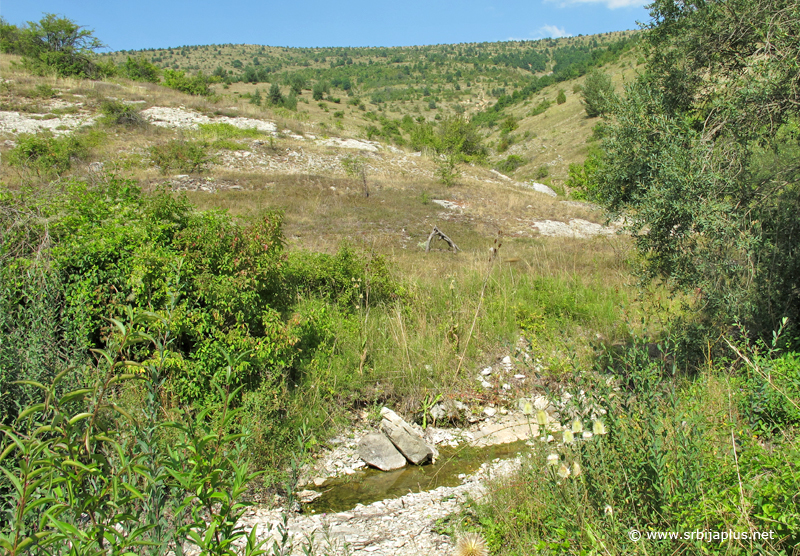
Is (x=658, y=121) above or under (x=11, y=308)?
above

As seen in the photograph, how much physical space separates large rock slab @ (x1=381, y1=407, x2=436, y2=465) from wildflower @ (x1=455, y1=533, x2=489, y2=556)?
1.53 metres

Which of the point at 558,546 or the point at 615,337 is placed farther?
the point at 615,337

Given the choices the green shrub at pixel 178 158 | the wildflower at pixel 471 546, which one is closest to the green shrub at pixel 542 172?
the green shrub at pixel 178 158

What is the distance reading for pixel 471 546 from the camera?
308 cm

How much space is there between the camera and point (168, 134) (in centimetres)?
2225

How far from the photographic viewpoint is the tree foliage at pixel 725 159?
463 centimetres

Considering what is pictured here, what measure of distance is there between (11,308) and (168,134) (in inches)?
821

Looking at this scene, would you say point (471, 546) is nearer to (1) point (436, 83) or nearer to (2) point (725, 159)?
(2) point (725, 159)

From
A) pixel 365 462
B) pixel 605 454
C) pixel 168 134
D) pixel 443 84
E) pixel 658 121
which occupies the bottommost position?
pixel 365 462

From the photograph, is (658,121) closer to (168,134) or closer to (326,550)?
(326,550)

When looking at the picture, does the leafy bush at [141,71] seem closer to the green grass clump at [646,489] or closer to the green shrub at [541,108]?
the green grass clump at [646,489]

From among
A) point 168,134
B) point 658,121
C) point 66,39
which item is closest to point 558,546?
point 658,121

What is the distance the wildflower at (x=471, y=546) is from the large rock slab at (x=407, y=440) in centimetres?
153

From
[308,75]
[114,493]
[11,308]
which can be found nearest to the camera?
[114,493]
